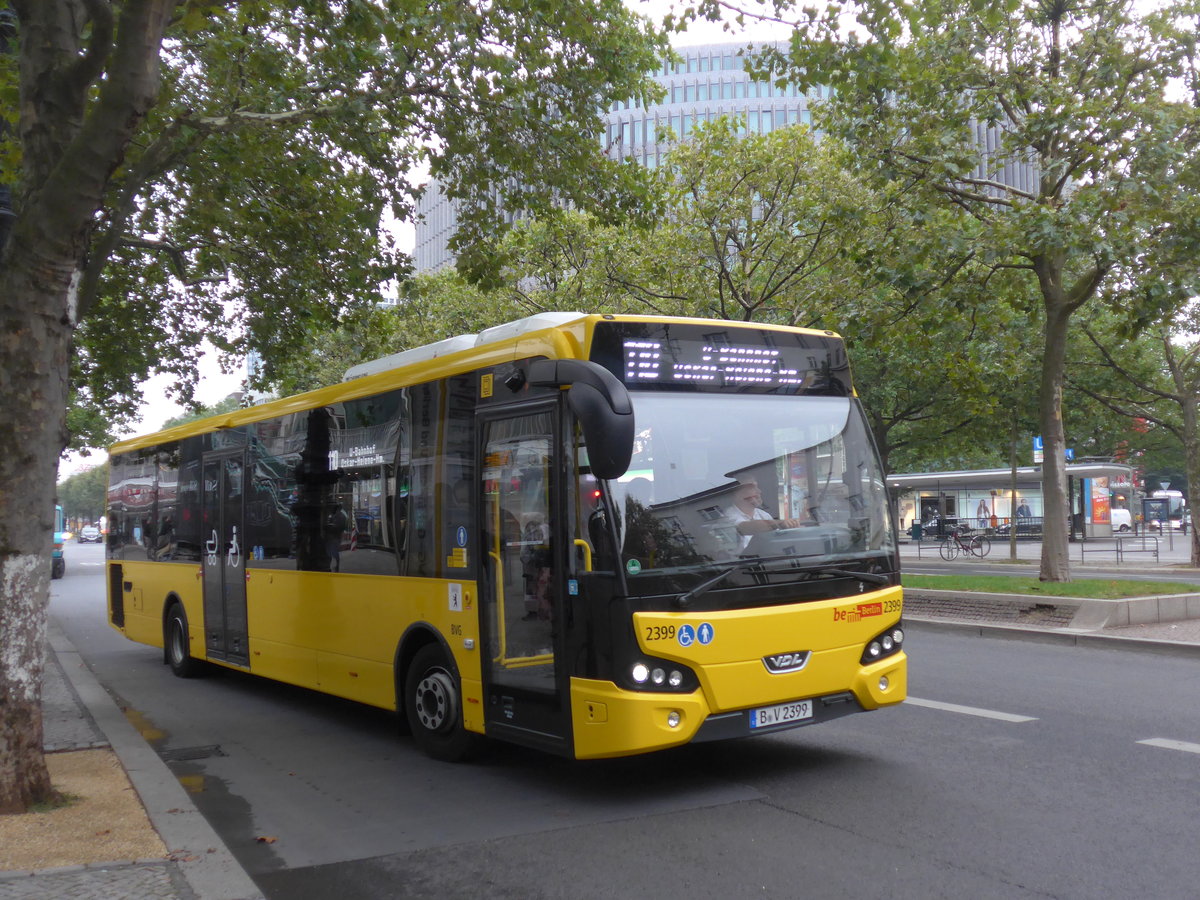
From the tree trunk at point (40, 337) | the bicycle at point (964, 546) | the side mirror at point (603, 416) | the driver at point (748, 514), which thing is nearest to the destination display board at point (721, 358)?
the side mirror at point (603, 416)

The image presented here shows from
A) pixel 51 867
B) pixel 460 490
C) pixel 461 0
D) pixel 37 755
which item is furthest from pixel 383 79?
pixel 51 867

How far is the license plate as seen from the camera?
6387mm

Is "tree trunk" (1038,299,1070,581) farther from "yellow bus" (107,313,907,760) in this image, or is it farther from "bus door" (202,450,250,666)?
"bus door" (202,450,250,666)

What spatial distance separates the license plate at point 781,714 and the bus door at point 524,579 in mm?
1103

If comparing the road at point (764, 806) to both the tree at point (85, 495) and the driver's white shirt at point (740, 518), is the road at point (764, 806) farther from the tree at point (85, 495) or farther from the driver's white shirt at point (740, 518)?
the tree at point (85, 495)

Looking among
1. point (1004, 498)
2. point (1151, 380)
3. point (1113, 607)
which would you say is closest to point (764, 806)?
point (1113, 607)

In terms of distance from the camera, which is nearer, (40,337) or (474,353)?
(40,337)

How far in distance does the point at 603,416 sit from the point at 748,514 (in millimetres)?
1247

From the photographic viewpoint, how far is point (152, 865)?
520cm

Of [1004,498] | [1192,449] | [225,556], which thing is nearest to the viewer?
[225,556]

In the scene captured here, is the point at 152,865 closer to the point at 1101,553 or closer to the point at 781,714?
the point at 781,714

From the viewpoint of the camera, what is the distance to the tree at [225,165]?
613 centimetres

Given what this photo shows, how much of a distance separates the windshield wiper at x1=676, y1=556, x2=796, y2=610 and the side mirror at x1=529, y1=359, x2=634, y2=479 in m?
0.83

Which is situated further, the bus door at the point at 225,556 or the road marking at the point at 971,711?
the bus door at the point at 225,556
